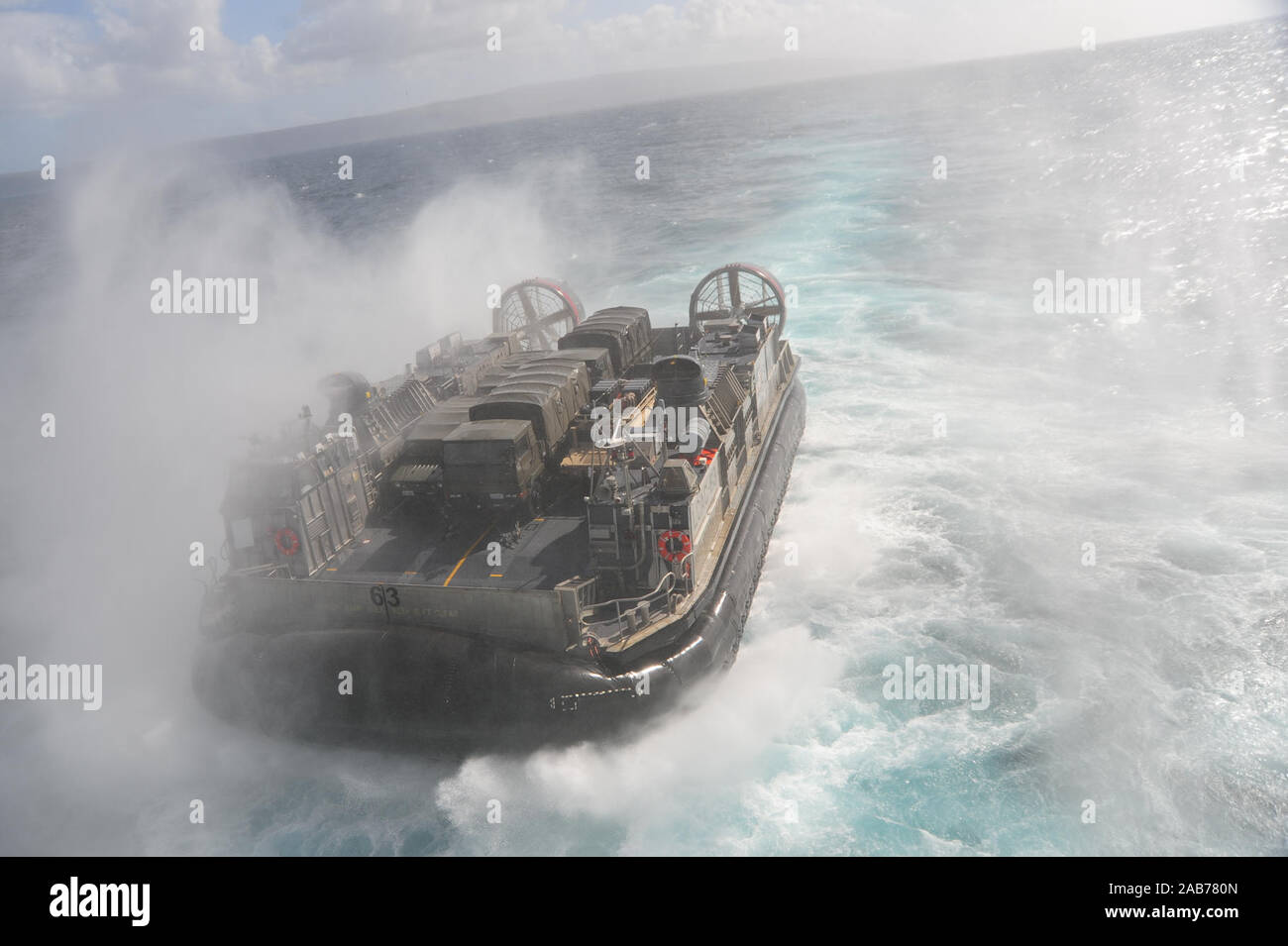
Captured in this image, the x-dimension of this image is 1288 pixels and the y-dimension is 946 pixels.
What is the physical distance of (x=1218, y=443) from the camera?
2034 cm

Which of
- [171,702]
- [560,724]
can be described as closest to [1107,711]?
[560,724]

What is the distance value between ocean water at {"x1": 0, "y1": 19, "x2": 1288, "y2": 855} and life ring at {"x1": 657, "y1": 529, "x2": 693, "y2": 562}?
83.1 inches

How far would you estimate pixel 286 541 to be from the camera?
43.7ft

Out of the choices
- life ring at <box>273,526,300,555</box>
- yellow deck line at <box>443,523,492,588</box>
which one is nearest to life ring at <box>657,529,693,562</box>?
yellow deck line at <box>443,523,492,588</box>

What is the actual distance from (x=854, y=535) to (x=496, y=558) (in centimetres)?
790

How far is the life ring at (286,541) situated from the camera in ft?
43.6

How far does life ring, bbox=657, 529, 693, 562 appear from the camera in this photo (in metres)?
12.9

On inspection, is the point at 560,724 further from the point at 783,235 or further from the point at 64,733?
the point at 783,235

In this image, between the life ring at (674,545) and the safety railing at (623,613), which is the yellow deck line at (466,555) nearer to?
the safety railing at (623,613)

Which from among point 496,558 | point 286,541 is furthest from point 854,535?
point 286,541

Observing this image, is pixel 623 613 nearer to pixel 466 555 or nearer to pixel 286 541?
pixel 466 555

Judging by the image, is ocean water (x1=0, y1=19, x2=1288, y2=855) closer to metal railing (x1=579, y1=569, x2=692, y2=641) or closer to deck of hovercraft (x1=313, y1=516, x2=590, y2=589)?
metal railing (x1=579, y1=569, x2=692, y2=641)

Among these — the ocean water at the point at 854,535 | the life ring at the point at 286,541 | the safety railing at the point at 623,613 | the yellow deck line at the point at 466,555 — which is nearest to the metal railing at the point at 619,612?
the safety railing at the point at 623,613

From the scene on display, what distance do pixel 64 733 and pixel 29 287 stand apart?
148ft
